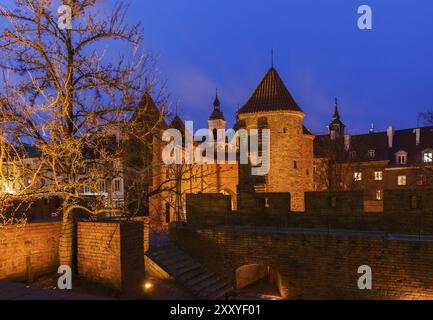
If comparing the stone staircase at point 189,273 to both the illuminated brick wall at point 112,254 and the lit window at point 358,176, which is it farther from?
the lit window at point 358,176

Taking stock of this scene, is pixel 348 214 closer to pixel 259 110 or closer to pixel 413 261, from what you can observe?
pixel 413 261

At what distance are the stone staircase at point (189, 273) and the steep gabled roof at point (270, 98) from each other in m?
11.6

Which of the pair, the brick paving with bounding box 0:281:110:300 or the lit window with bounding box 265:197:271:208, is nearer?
the brick paving with bounding box 0:281:110:300

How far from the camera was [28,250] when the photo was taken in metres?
8.74

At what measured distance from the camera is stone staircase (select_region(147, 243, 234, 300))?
10780 mm

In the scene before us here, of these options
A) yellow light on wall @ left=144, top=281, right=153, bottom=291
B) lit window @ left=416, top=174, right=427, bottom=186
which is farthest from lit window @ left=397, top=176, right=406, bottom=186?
yellow light on wall @ left=144, top=281, right=153, bottom=291

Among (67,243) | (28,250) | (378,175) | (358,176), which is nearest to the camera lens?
(67,243)

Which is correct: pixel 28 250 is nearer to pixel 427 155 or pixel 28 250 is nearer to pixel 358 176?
pixel 358 176

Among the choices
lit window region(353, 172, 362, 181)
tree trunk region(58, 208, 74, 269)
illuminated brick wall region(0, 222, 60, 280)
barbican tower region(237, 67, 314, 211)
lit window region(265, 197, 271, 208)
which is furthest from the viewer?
lit window region(353, 172, 362, 181)

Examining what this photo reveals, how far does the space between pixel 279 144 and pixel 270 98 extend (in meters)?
3.25

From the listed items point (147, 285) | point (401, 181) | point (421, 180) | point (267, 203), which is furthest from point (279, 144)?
point (421, 180)

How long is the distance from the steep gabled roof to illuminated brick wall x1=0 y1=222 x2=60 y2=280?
15.1m

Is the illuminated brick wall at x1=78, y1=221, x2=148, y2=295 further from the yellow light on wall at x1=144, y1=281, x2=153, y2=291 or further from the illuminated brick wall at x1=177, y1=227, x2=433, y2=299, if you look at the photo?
the illuminated brick wall at x1=177, y1=227, x2=433, y2=299
